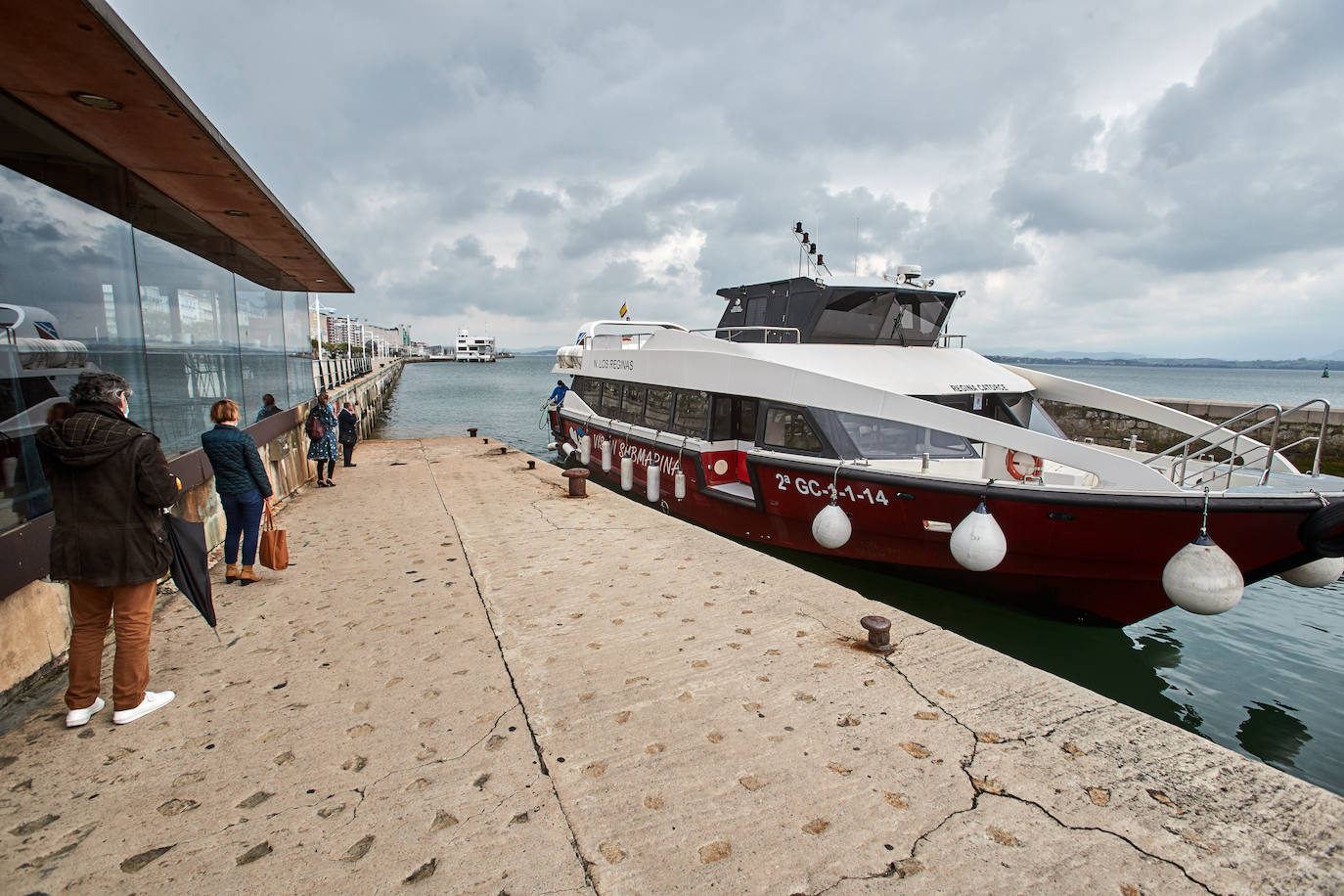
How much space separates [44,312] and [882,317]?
28.3ft

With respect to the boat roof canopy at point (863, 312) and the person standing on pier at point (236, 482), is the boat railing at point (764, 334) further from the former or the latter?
the person standing on pier at point (236, 482)

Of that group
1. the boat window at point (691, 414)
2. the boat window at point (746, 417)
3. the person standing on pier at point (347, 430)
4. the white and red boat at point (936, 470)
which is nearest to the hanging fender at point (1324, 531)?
the white and red boat at point (936, 470)

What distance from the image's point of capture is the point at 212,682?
3.45m

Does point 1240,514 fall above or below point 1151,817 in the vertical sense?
above

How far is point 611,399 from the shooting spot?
39.9 feet

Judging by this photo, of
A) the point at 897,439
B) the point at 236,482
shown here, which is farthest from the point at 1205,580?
the point at 236,482

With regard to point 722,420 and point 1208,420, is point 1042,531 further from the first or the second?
point 1208,420

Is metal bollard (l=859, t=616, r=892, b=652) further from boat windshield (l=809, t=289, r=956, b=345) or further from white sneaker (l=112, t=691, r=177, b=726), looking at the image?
boat windshield (l=809, t=289, r=956, b=345)

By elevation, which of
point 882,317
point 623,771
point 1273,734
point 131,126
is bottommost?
point 1273,734

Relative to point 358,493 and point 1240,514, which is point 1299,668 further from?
point 358,493

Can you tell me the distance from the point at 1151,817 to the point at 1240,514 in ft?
11.4

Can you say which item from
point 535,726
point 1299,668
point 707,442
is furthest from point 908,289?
point 535,726

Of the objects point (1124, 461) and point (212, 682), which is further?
point (1124, 461)

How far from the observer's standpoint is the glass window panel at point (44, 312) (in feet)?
11.1
